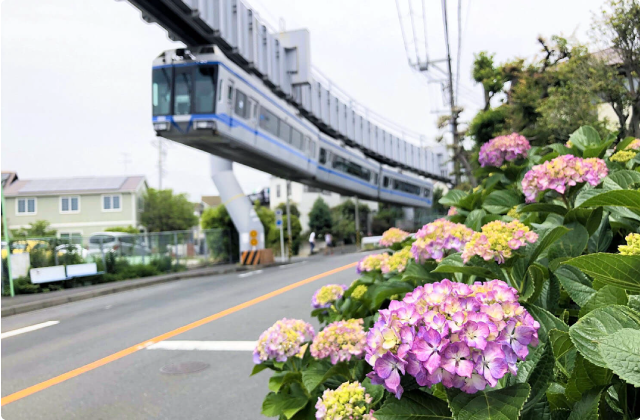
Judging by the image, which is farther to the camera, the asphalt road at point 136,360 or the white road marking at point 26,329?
the white road marking at point 26,329

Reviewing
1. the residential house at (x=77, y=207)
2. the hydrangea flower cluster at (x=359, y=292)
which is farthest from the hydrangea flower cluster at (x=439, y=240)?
the residential house at (x=77, y=207)

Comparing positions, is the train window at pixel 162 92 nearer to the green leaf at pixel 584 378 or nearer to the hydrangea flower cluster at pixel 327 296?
the hydrangea flower cluster at pixel 327 296

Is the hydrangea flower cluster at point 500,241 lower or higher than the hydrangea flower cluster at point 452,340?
higher

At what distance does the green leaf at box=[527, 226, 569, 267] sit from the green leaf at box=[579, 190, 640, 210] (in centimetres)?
15

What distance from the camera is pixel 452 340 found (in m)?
1.15

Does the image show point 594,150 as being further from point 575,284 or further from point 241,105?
point 241,105

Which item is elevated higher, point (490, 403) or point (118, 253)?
point (490, 403)

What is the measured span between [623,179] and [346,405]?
1.53 m

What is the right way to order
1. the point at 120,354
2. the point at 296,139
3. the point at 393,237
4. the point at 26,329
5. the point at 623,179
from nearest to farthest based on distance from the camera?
the point at 623,179, the point at 393,237, the point at 120,354, the point at 26,329, the point at 296,139

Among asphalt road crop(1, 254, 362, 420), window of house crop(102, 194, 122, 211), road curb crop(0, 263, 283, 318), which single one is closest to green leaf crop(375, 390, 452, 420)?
asphalt road crop(1, 254, 362, 420)

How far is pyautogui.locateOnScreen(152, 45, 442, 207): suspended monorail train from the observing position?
Result: 15.6 m

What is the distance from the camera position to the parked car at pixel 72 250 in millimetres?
16891

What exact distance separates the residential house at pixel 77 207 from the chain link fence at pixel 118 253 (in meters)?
30.1

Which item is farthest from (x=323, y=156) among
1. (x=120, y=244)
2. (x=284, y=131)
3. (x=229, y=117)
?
(x=120, y=244)
